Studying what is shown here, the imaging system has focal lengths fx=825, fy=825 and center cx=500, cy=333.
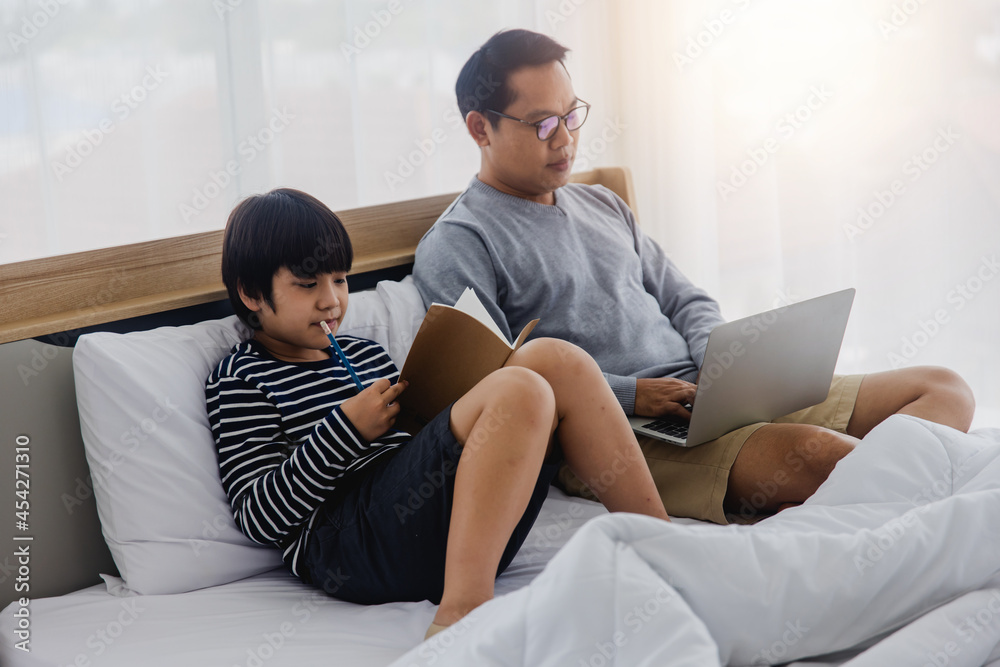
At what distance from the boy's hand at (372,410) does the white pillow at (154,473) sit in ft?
0.84

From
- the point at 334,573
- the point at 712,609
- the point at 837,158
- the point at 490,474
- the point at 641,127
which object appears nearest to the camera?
the point at 712,609

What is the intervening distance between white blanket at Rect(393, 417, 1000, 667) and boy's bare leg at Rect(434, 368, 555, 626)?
0.50ft

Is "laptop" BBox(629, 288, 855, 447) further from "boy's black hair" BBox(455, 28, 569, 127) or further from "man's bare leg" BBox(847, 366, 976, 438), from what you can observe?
"boy's black hair" BBox(455, 28, 569, 127)

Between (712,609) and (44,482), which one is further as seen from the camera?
(44,482)

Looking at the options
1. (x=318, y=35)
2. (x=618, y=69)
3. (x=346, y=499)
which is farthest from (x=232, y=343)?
(x=618, y=69)

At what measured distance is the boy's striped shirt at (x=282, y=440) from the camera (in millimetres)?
1032

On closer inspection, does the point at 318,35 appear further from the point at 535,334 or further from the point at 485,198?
the point at 535,334

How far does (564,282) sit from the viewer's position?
155 cm

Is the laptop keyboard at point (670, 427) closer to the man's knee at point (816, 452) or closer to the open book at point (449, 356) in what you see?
the man's knee at point (816, 452)

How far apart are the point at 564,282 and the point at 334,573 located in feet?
2.34

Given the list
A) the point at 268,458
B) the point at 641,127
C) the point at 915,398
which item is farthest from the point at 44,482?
the point at 641,127

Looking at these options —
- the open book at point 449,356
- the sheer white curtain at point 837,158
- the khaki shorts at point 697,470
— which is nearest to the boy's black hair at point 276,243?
the open book at point 449,356

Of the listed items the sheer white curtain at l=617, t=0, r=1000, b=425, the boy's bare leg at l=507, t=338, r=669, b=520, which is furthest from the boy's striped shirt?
the sheer white curtain at l=617, t=0, r=1000, b=425

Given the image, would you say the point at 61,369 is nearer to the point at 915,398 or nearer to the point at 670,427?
the point at 670,427
